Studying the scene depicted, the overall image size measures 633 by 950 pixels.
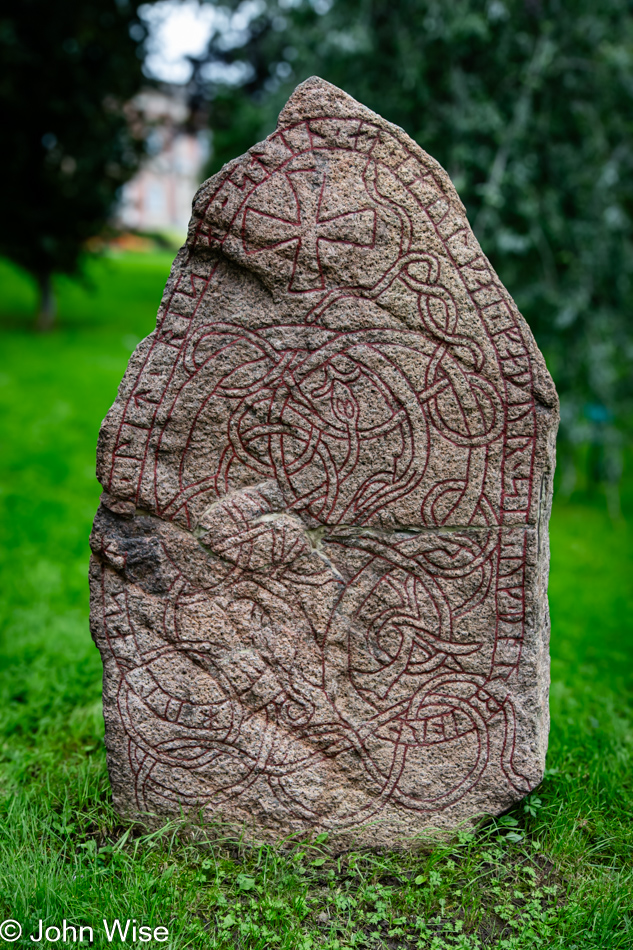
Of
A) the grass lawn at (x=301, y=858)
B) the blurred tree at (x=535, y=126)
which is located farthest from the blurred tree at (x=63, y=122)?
the grass lawn at (x=301, y=858)

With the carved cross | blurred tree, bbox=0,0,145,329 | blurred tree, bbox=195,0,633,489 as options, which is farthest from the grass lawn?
blurred tree, bbox=0,0,145,329

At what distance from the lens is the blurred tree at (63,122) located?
316 inches

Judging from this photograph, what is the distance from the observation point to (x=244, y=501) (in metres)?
2.15

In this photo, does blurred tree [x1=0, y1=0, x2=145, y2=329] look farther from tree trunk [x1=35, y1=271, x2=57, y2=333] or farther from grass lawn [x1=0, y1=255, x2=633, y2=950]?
grass lawn [x1=0, y1=255, x2=633, y2=950]

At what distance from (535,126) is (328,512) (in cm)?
406

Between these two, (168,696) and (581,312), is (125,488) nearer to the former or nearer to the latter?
(168,696)

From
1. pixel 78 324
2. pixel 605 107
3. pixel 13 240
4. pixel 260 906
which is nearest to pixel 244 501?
pixel 260 906

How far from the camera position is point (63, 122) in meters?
8.69

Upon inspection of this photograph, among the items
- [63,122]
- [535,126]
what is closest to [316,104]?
[535,126]

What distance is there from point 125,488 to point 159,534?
156 millimetres

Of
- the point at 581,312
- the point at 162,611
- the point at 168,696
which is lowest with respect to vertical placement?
the point at 168,696

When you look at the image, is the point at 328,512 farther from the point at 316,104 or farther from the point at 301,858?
the point at 316,104

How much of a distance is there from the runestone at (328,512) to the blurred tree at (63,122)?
282 inches

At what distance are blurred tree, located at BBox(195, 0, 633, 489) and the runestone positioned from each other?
2793 millimetres
